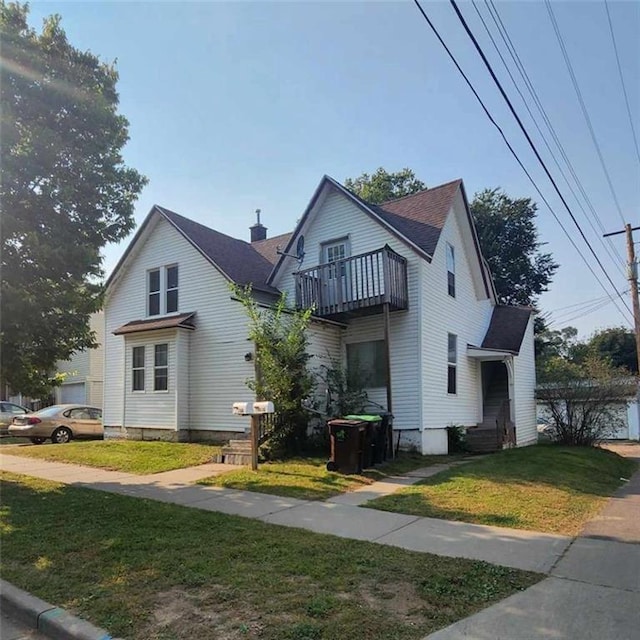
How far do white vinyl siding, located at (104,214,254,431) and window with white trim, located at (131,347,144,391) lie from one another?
506 millimetres

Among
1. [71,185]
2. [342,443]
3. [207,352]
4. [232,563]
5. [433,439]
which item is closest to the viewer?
[232,563]

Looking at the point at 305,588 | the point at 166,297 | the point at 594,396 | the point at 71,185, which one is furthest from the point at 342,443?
the point at 594,396

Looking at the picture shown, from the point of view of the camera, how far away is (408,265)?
48.3 feet

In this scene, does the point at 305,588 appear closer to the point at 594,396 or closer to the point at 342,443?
the point at 342,443

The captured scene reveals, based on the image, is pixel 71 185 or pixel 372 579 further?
pixel 71 185

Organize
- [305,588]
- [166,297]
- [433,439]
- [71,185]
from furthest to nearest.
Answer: [166,297] < [433,439] < [71,185] < [305,588]

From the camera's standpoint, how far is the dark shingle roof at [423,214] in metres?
15.2

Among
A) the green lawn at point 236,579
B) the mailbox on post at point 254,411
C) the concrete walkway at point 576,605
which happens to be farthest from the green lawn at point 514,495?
the mailbox on post at point 254,411

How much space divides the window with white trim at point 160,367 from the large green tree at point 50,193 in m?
Result: 5.99

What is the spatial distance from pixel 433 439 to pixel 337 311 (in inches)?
170

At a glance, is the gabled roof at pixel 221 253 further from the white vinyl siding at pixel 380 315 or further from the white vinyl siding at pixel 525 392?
the white vinyl siding at pixel 525 392

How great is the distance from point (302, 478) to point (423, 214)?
9.71m

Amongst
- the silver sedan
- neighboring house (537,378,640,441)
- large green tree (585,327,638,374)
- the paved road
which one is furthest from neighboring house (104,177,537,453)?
large green tree (585,327,638,374)

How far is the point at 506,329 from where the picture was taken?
64.5 ft
